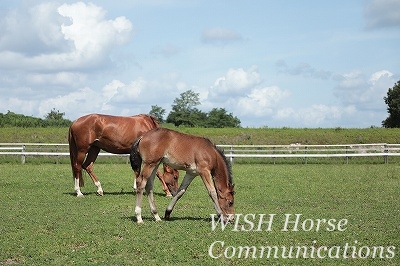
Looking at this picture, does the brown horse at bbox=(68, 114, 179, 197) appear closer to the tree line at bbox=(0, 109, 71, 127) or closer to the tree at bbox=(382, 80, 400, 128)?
the tree line at bbox=(0, 109, 71, 127)

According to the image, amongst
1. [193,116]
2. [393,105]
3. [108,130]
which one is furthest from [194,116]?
[108,130]

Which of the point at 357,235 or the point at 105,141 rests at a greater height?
the point at 105,141

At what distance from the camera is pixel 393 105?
72500 mm

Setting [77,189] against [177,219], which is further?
[77,189]

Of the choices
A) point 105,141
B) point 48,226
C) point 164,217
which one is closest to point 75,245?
point 48,226

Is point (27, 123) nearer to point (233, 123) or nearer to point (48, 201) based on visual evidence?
point (233, 123)

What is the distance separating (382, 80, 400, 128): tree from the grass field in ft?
186

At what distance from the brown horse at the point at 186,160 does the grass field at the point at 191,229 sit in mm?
548

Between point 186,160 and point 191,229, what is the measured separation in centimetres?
138

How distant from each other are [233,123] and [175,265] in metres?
67.1

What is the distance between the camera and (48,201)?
15352 mm

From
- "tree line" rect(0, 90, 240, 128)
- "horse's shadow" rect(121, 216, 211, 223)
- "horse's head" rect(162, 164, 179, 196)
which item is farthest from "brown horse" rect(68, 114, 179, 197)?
"tree line" rect(0, 90, 240, 128)

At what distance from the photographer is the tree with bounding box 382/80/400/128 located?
7189 cm

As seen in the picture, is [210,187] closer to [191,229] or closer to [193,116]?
[191,229]
